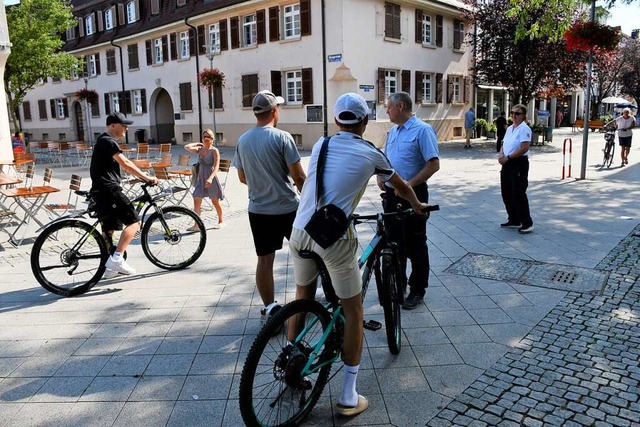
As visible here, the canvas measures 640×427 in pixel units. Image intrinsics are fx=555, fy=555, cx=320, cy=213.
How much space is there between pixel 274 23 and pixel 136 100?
13502mm

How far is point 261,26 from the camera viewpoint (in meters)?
25.6

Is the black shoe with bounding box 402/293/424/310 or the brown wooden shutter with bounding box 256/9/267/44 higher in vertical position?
the brown wooden shutter with bounding box 256/9/267/44

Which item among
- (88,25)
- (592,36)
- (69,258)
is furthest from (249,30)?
(69,258)

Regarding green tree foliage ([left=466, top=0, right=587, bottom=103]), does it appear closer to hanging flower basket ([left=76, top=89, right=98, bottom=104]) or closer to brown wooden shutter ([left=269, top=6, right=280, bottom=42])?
brown wooden shutter ([left=269, top=6, right=280, bottom=42])

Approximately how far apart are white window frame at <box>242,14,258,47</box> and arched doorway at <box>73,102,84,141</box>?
19.5 metres

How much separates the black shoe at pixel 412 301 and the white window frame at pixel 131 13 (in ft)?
112

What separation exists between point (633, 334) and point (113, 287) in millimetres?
4750

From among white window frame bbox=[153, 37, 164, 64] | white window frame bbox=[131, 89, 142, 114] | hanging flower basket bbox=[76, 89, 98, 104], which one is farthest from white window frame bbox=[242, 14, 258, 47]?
hanging flower basket bbox=[76, 89, 98, 104]

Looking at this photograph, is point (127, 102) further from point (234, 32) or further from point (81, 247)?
point (81, 247)

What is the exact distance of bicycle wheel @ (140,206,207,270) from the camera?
613 centimetres

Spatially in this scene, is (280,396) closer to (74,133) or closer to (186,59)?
(186,59)

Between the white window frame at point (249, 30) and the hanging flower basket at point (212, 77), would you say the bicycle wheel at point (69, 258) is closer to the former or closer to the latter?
the hanging flower basket at point (212, 77)

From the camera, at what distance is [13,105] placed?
2511 centimetres

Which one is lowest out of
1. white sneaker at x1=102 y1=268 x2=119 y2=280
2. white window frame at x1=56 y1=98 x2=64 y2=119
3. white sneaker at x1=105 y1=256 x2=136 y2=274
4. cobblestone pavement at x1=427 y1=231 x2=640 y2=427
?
cobblestone pavement at x1=427 y1=231 x2=640 y2=427
